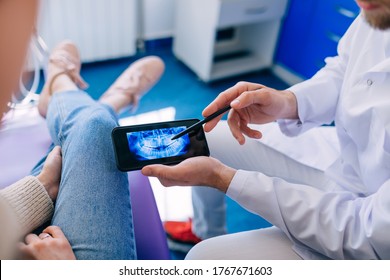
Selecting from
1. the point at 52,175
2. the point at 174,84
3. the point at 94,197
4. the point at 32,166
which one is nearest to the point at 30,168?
the point at 32,166

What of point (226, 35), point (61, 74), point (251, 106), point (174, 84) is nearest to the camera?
point (251, 106)

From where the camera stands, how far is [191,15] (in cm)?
203

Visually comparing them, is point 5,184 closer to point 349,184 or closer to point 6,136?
point 6,136

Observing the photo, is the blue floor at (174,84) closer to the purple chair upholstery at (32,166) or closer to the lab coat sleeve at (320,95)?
the purple chair upholstery at (32,166)

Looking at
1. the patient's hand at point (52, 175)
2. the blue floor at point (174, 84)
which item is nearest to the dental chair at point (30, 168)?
the patient's hand at point (52, 175)

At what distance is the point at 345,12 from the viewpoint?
1707 mm

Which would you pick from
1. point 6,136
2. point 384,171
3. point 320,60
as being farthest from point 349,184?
point 320,60

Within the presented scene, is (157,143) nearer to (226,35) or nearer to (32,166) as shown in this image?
(32,166)

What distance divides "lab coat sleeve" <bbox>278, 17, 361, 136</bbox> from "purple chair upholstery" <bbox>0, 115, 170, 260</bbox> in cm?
42

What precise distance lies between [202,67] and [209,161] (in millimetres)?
1421

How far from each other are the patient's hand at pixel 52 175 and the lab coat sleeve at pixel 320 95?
582 mm

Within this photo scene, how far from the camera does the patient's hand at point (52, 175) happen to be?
80 centimetres

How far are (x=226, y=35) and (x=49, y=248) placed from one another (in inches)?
78.8

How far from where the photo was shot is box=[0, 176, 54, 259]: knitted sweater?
0.67 meters
